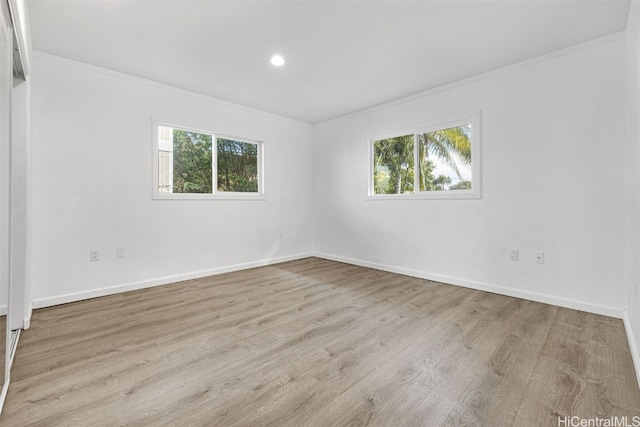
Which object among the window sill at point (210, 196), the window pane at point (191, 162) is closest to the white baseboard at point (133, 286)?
the window sill at point (210, 196)

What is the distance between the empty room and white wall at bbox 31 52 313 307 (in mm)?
20

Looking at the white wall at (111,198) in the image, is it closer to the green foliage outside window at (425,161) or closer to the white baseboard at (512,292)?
the green foliage outside window at (425,161)

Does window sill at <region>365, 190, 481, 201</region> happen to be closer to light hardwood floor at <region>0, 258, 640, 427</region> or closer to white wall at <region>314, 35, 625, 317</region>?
white wall at <region>314, 35, 625, 317</region>

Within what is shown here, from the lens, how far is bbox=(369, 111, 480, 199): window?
347 cm

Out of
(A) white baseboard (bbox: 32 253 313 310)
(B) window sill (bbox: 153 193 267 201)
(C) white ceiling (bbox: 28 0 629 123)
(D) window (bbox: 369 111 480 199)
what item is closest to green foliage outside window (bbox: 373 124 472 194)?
(D) window (bbox: 369 111 480 199)

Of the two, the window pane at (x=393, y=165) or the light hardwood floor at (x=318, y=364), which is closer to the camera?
the light hardwood floor at (x=318, y=364)

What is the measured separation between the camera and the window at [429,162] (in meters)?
3.47

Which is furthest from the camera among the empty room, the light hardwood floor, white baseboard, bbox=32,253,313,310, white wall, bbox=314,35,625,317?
white baseboard, bbox=32,253,313,310

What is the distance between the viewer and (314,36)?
2.57 m

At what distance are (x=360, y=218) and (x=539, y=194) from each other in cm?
234

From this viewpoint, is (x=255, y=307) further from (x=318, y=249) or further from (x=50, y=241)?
(x=318, y=249)

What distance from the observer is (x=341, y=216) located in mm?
4969

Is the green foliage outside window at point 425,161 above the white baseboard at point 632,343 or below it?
above

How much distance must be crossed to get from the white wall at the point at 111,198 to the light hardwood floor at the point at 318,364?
1.49 ft
